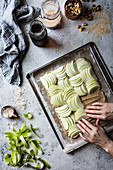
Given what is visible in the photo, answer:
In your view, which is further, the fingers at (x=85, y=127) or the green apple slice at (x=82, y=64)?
the green apple slice at (x=82, y=64)

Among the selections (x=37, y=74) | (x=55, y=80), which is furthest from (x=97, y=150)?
(x=37, y=74)

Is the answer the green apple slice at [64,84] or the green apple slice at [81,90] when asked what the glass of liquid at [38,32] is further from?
the green apple slice at [81,90]

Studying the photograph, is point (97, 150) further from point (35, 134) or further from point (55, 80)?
point (55, 80)

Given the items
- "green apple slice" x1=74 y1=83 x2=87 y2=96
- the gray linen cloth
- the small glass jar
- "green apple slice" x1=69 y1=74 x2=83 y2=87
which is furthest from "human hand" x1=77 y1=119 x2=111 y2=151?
the small glass jar

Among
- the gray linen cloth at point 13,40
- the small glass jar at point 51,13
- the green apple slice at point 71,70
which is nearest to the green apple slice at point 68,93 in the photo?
the green apple slice at point 71,70

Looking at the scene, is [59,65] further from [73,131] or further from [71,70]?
[73,131]

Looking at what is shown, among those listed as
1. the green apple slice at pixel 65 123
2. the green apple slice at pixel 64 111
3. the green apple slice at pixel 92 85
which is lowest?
the green apple slice at pixel 65 123

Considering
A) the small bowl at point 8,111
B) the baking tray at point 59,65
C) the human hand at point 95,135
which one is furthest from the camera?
the small bowl at point 8,111
